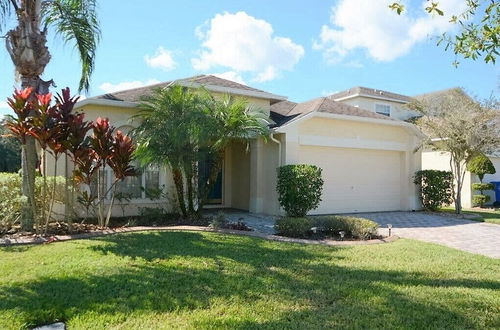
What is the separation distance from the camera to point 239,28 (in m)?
15.8

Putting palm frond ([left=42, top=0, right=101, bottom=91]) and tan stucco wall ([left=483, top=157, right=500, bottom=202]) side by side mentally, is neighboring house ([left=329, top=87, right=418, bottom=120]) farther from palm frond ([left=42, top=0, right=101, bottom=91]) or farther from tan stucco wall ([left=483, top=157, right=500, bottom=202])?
palm frond ([left=42, top=0, right=101, bottom=91])

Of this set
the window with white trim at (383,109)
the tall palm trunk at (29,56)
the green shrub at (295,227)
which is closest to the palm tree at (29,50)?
the tall palm trunk at (29,56)

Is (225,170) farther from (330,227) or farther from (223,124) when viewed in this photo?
(330,227)

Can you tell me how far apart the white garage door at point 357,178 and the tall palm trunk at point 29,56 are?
9885 mm

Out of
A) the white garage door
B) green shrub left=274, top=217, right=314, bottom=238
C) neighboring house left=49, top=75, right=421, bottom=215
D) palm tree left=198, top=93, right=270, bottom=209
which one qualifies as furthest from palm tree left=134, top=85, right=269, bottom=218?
the white garage door

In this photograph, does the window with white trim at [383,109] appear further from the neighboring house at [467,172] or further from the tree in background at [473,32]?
the tree in background at [473,32]

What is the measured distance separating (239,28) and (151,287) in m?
12.4

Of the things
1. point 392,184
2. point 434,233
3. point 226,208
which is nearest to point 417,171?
point 392,184

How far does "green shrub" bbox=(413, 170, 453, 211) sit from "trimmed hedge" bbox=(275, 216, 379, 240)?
29.3ft

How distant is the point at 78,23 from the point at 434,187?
53.5ft

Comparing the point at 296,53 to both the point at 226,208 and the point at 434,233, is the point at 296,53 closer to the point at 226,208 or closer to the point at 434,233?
the point at 226,208

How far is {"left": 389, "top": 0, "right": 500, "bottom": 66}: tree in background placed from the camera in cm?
557

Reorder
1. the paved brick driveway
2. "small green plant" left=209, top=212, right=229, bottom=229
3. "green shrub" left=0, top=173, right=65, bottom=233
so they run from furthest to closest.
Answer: "small green plant" left=209, top=212, right=229, bottom=229 < the paved brick driveway < "green shrub" left=0, top=173, right=65, bottom=233

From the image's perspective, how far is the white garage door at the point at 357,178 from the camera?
667 inches
